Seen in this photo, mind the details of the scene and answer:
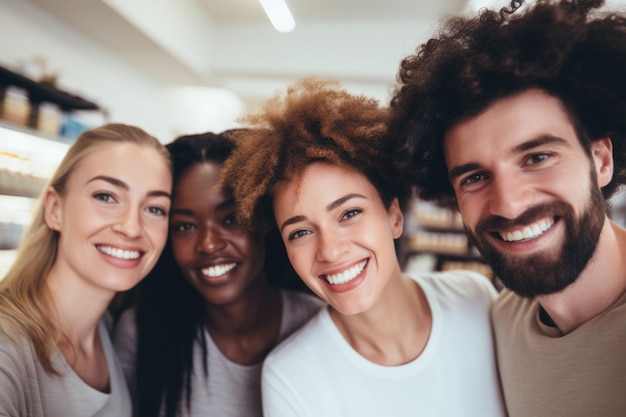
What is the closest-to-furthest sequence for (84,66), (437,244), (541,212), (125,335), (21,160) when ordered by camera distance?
(541,212), (125,335), (21,160), (84,66), (437,244)

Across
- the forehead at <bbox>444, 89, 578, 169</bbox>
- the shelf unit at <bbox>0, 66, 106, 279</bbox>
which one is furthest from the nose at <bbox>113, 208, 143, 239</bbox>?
the shelf unit at <bbox>0, 66, 106, 279</bbox>

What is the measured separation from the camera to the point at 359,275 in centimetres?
138

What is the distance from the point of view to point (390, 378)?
138 cm

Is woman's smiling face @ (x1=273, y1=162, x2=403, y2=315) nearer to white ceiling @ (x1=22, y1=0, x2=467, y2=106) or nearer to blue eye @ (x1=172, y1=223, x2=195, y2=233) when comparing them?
blue eye @ (x1=172, y1=223, x2=195, y2=233)

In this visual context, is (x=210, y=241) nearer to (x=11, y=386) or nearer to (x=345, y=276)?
(x=345, y=276)

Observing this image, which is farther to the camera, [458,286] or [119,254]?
[458,286]

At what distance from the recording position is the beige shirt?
1024mm

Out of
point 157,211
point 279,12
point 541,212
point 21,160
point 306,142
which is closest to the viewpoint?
point 541,212

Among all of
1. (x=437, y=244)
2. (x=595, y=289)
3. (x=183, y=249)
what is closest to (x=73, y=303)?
(x=183, y=249)

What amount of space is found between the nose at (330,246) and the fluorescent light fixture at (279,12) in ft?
9.78

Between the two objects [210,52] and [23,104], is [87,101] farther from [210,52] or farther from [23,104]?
[210,52]

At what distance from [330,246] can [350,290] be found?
159 millimetres

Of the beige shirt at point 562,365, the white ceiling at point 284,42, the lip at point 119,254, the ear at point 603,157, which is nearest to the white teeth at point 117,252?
the lip at point 119,254

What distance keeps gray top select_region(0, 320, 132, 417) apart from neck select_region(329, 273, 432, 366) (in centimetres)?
86
